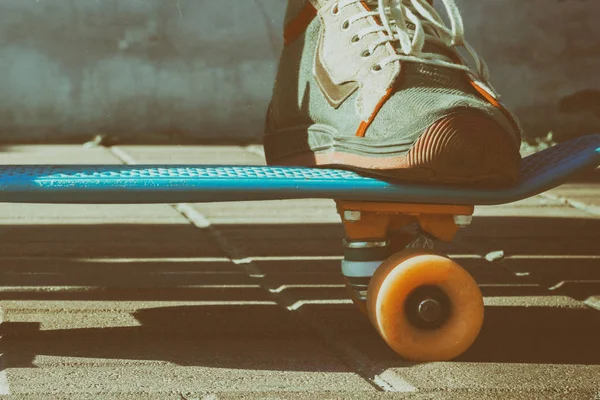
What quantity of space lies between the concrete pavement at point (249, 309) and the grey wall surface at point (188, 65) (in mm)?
2228

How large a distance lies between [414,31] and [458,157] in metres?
0.35

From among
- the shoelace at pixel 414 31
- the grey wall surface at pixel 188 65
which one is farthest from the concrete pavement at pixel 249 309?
the grey wall surface at pixel 188 65

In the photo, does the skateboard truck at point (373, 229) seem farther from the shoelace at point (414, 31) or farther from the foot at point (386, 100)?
the shoelace at point (414, 31)

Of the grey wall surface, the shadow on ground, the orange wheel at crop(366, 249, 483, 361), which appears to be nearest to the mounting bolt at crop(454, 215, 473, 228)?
the orange wheel at crop(366, 249, 483, 361)

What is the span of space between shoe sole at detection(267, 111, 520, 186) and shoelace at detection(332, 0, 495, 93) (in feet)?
0.60

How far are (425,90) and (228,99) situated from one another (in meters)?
3.89

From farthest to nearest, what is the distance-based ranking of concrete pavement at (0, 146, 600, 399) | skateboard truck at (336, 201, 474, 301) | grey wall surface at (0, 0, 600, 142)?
grey wall surface at (0, 0, 600, 142), skateboard truck at (336, 201, 474, 301), concrete pavement at (0, 146, 600, 399)

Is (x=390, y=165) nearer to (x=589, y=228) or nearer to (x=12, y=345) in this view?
(x=12, y=345)

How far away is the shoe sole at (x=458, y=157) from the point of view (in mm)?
1628

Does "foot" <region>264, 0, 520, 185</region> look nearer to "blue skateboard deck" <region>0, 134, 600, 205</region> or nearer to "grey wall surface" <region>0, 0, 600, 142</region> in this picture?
"blue skateboard deck" <region>0, 134, 600, 205</region>

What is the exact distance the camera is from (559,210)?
11.1 ft

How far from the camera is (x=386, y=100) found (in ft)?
5.73

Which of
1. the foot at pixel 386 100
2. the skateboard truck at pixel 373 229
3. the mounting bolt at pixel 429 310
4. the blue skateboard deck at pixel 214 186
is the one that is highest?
the foot at pixel 386 100

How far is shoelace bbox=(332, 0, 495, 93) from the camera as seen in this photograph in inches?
71.3
